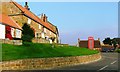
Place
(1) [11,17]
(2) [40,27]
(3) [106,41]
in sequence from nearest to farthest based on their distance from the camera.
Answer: (1) [11,17], (2) [40,27], (3) [106,41]

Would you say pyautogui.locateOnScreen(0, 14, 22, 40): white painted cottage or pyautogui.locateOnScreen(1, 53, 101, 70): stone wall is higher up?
pyautogui.locateOnScreen(0, 14, 22, 40): white painted cottage

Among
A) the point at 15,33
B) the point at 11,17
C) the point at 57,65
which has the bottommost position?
the point at 57,65

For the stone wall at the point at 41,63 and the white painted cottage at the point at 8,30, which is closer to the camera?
the stone wall at the point at 41,63

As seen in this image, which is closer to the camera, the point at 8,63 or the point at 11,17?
the point at 8,63

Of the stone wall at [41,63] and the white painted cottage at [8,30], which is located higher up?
the white painted cottage at [8,30]

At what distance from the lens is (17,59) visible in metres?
27.0

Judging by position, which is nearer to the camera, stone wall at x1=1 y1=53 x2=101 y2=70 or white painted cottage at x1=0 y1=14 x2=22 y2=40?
stone wall at x1=1 y1=53 x2=101 y2=70

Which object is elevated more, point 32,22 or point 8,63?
point 32,22

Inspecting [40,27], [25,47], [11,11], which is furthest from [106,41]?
[25,47]

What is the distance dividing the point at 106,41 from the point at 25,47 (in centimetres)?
14894

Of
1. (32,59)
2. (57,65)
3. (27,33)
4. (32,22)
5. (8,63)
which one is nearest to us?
(8,63)

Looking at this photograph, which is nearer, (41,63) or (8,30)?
(41,63)

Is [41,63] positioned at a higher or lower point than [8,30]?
lower

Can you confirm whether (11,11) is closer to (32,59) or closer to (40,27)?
(40,27)
